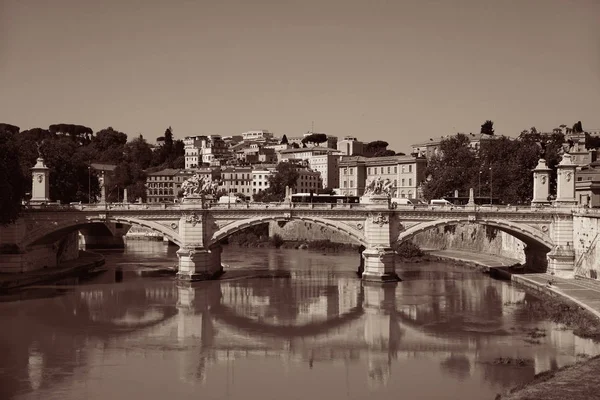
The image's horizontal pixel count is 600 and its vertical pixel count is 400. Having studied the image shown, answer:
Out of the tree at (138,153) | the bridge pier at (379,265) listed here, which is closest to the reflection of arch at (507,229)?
the bridge pier at (379,265)

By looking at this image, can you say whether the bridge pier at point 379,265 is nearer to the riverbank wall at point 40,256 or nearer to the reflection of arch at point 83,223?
the reflection of arch at point 83,223

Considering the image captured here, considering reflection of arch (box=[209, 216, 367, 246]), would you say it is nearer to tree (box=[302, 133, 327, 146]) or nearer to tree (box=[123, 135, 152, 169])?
tree (box=[123, 135, 152, 169])

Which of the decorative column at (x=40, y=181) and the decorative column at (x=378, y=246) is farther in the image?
the decorative column at (x=40, y=181)

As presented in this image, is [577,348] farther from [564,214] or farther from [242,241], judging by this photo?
[242,241]

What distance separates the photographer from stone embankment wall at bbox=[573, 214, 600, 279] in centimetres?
3719

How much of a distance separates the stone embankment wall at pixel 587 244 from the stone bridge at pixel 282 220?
1.40m

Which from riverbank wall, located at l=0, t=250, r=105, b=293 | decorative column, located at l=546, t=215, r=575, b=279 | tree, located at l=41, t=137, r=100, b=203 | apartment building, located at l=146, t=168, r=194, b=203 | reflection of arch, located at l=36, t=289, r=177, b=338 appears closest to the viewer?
reflection of arch, located at l=36, t=289, r=177, b=338

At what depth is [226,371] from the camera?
24.5 m

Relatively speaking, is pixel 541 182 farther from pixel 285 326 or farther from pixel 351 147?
pixel 351 147

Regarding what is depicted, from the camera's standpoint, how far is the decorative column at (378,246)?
41875mm

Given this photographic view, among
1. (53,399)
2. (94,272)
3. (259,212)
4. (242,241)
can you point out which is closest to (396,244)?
(259,212)

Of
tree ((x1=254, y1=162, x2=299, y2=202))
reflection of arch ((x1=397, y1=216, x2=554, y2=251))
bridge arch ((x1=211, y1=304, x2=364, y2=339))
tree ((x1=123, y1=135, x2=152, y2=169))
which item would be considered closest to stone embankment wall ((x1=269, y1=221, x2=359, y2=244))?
tree ((x1=254, y1=162, x2=299, y2=202))

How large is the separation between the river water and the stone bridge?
197 centimetres

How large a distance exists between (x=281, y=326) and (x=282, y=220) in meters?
11.9
